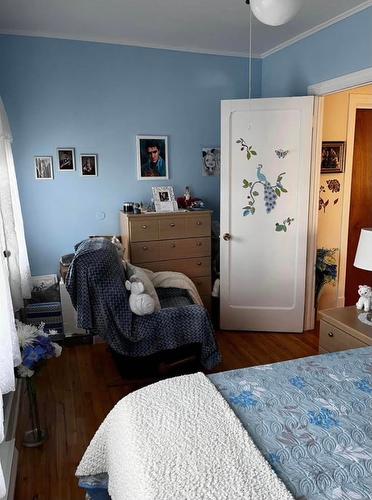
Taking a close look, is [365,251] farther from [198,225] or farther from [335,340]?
[198,225]

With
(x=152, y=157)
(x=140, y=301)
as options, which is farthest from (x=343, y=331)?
(x=152, y=157)

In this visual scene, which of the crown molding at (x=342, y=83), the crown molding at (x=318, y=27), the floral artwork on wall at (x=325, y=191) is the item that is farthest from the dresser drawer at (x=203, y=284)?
the crown molding at (x=318, y=27)

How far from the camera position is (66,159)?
345 cm

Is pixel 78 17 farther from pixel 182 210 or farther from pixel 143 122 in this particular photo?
pixel 182 210

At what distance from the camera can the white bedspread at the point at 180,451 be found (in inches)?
39.7

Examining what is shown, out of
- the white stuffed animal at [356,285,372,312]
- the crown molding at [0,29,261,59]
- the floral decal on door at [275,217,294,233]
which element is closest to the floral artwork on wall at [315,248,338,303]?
Result: the floral decal on door at [275,217,294,233]

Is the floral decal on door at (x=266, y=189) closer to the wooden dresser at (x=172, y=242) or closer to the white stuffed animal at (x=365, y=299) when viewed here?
the wooden dresser at (x=172, y=242)

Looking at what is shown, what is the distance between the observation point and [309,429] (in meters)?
1.26

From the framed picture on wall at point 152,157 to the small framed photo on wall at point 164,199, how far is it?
0.21 m

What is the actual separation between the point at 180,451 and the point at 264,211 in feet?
8.22

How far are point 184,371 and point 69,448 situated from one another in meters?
0.96

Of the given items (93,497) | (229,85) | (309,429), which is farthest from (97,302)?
(229,85)

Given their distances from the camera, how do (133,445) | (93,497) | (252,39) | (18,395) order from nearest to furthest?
1. (133,445)
2. (93,497)
3. (18,395)
4. (252,39)

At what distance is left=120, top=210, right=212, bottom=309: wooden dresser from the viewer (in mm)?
3369
